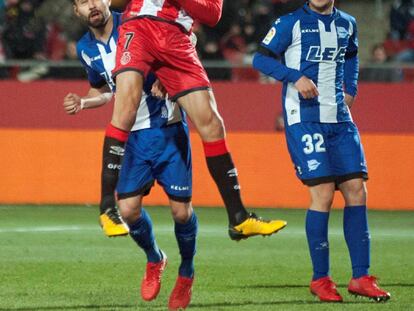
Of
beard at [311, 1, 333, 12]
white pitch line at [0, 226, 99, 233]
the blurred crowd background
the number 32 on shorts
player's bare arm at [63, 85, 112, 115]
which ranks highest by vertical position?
Result: beard at [311, 1, 333, 12]

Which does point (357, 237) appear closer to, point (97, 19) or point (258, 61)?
point (258, 61)

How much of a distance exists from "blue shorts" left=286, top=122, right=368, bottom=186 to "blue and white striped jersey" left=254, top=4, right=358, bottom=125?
71mm

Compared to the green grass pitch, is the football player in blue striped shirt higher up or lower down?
higher up

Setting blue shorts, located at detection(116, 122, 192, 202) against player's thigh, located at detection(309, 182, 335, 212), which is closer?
blue shorts, located at detection(116, 122, 192, 202)

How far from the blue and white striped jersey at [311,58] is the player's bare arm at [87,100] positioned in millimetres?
1075

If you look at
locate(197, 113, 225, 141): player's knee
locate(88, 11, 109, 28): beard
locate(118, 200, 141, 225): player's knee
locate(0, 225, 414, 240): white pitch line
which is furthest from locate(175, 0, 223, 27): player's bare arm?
locate(0, 225, 414, 240): white pitch line

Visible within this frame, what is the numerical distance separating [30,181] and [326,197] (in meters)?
8.85

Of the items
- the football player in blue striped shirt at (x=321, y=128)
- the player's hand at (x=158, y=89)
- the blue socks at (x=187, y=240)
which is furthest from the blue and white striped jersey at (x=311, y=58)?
the blue socks at (x=187, y=240)

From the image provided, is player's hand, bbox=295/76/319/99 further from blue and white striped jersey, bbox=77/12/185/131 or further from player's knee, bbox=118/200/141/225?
player's knee, bbox=118/200/141/225

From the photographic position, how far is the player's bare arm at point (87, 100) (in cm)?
782

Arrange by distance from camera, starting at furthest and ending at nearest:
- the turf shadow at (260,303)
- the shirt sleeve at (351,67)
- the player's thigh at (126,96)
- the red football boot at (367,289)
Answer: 1. the shirt sleeve at (351,67)
2. the red football boot at (367,289)
3. the turf shadow at (260,303)
4. the player's thigh at (126,96)

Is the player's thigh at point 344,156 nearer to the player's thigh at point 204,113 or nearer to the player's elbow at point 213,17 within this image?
the player's thigh at point 204,113

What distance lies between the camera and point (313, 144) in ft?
26.8

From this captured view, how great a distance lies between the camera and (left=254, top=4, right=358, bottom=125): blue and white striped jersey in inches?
325
